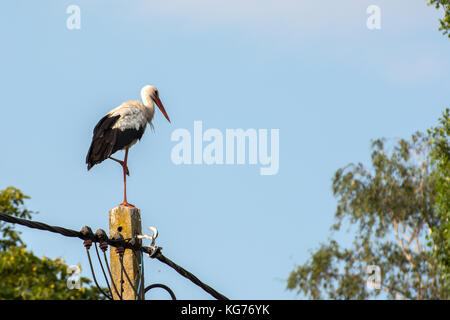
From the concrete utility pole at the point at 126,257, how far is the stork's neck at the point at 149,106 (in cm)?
581

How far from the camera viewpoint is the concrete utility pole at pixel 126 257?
359 inches

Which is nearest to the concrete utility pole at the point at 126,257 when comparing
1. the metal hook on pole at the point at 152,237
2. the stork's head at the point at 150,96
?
the metal hook on pole at the point at 152,237

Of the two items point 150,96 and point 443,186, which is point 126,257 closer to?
point 150,96

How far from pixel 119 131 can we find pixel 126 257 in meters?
4.24

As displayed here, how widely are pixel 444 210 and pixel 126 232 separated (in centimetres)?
1286

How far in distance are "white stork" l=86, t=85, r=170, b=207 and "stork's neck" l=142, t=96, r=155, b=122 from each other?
0.16 meters

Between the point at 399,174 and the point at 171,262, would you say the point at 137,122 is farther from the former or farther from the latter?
the point at 399,174

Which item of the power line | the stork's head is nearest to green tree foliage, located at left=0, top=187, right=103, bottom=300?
the stork's head

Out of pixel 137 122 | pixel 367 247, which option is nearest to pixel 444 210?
pixel 137 122

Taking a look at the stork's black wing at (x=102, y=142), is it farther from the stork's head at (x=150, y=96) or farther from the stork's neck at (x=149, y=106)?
the stork's head at (x=150, y=96)

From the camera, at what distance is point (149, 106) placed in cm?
1541

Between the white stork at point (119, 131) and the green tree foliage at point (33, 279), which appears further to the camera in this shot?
the green tree foliage at point (33, 279)

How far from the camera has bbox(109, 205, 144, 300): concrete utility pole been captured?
29.9 ft
